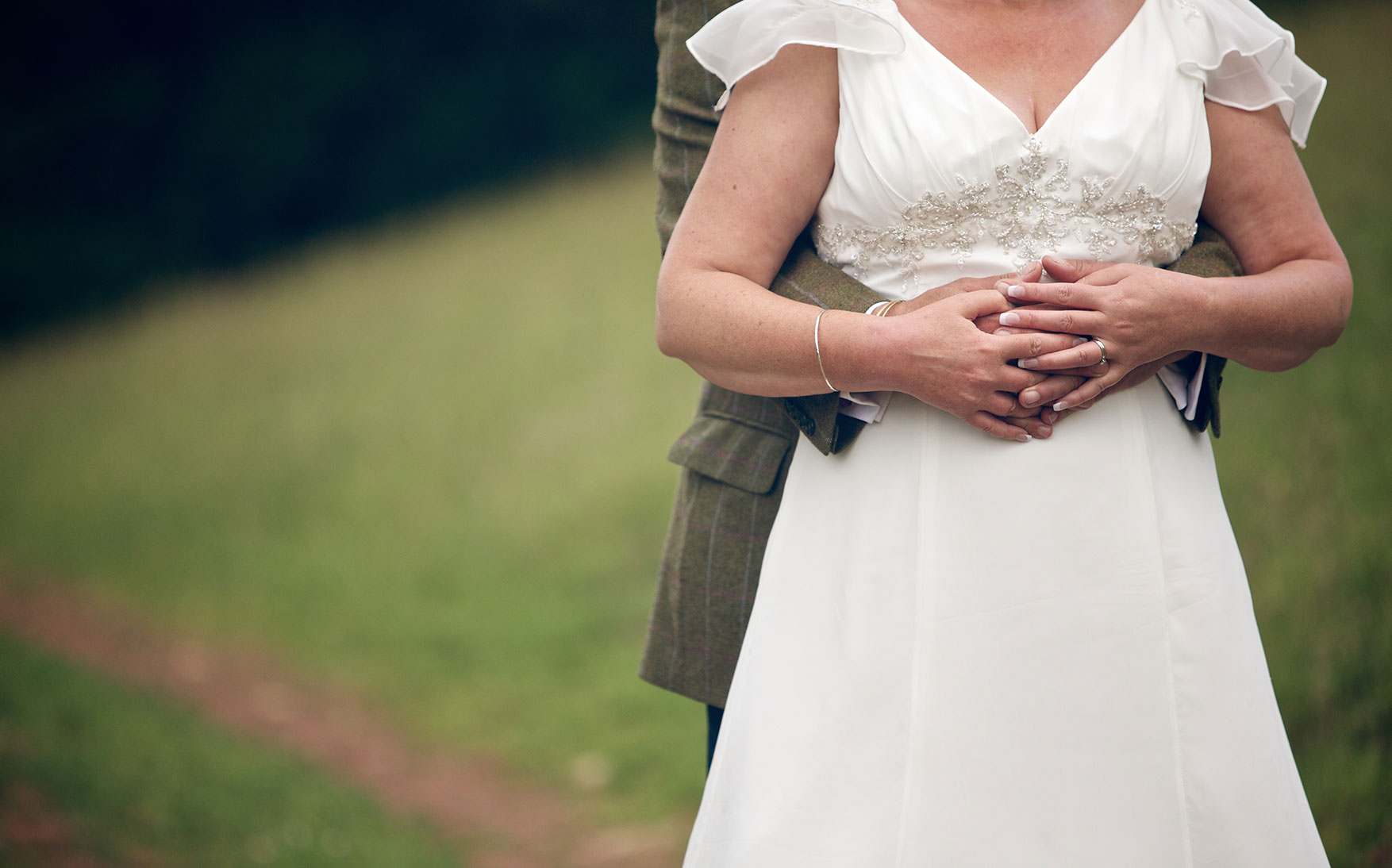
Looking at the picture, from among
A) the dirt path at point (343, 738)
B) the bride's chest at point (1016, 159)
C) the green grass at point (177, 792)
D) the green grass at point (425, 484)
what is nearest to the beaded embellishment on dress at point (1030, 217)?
the bride's chest at point (1016, 159)

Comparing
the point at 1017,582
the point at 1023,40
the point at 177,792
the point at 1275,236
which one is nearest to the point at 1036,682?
the point at 1017,582

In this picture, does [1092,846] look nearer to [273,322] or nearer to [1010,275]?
[1010,275]

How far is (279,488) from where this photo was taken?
9.40 m

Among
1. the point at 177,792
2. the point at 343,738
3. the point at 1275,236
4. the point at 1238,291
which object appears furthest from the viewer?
the point at 343,738

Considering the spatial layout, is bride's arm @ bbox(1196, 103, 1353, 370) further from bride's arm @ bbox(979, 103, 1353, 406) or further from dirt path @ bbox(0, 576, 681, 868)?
dirt path @ bbox(0, 576, 681, 868)

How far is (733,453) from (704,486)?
9cm

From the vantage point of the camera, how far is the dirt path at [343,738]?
4629mm

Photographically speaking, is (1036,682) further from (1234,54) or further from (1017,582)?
(1234,54)

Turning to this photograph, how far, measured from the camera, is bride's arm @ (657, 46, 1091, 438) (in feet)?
5.64

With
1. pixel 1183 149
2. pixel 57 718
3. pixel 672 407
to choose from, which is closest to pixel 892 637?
pixel 1183 149

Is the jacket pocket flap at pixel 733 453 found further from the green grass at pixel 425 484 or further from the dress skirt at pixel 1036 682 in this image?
the green grass at pixel 425 484

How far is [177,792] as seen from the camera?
4.91 metres

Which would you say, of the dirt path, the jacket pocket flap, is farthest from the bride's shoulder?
the dirt path

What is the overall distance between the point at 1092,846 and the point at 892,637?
41cm
